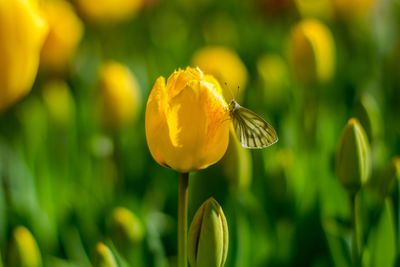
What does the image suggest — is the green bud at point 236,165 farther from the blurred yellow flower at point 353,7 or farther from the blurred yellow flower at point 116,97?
the blurred yellow flower at point 353,7

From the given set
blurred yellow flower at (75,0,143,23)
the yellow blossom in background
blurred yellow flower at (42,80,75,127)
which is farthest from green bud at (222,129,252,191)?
the yellow blossom in background

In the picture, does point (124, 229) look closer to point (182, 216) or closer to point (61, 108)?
point (182, 216)

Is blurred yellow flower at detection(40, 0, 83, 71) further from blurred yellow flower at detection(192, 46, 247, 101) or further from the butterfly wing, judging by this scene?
the butterfly wing

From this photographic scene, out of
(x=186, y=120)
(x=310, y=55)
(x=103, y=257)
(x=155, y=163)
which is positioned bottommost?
(x=103, y=257)

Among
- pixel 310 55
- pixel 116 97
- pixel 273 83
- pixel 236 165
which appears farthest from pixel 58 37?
pixel 236 165

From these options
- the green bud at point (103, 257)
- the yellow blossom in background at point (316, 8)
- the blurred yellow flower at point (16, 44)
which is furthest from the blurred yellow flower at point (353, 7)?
the green bud at point (103, 257)
